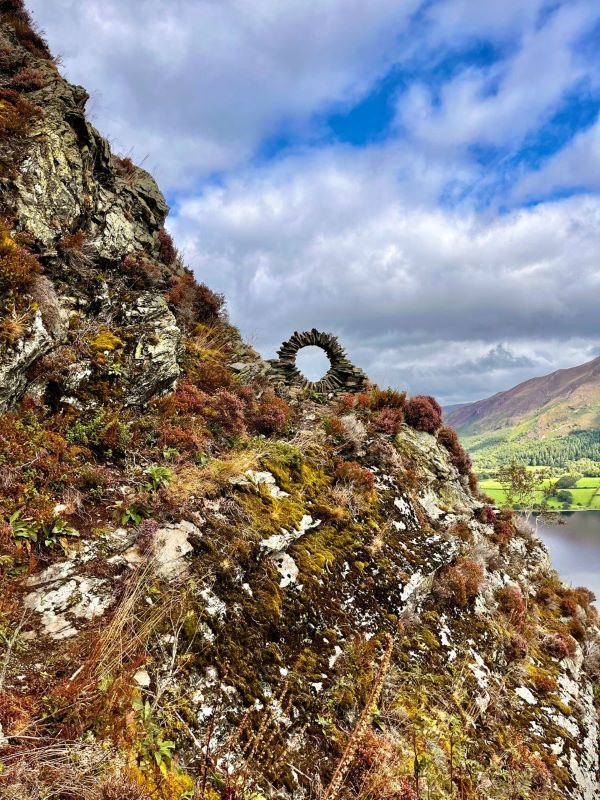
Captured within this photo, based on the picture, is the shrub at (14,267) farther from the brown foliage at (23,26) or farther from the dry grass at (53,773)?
the brown foliage at (23,26)

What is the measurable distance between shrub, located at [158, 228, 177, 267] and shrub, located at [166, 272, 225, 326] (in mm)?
704

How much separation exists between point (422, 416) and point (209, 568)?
412 inches

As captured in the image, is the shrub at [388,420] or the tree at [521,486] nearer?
the shrub at [388,420]

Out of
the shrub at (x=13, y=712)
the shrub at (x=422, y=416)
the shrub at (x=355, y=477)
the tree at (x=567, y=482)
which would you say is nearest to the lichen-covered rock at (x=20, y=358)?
the shrub at (x=13, y=712)

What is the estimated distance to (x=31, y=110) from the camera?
10.9 meters

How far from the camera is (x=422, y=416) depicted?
14664 mm

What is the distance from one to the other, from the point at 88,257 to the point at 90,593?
29.6 feet

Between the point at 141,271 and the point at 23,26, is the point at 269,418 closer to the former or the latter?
the point at 141,271

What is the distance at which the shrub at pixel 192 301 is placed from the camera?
1377 cm

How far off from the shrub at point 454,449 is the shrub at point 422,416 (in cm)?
39

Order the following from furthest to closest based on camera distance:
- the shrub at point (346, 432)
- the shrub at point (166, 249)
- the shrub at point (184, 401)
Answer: the shrub at point (166, 249) → the shrub at point (346, 432) → the shrub at point (184, 401)

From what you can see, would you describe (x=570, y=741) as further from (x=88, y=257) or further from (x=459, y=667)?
(x=88, y=257)

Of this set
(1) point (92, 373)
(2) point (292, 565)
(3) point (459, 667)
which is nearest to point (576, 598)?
(3) point (459, 667)

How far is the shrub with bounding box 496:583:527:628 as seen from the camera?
10.3 meters
